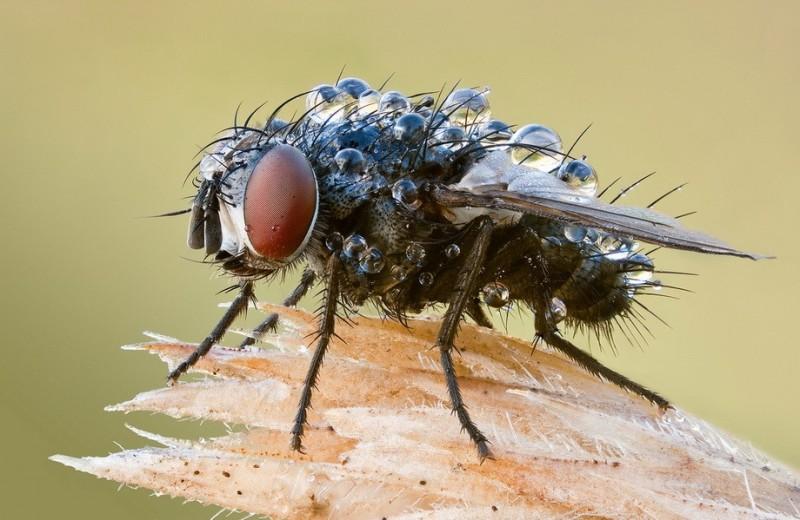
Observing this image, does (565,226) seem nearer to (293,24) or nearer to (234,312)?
(234,312)

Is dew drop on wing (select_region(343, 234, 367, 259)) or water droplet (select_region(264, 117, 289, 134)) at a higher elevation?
water droplet (select_region(264, 117, 289, 134))

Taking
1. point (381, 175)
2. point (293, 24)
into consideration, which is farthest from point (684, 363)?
point (293, 24)

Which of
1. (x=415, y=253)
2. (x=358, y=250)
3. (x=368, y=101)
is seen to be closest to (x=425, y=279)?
(x=415, y=253)

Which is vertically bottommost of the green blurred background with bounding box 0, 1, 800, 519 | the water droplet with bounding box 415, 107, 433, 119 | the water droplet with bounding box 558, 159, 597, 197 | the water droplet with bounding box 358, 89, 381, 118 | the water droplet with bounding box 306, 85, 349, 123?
the green blurred background with bounding box 0, 1, 800, 519

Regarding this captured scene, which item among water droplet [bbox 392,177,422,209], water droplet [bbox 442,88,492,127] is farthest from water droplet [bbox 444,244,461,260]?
water droplet [bbox 442,88,492,127]

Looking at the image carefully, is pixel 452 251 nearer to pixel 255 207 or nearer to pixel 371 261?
pixel 371 261

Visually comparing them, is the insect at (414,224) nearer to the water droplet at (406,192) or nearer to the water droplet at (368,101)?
the water droplet at (406,192)

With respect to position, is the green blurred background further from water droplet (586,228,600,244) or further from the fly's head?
the fly's head

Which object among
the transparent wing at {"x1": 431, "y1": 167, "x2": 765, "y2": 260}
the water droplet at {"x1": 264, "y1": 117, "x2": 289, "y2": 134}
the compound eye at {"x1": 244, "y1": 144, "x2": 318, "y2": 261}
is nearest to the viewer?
the transparent wing at {"x1": 431, "y1": 167, "x2": 765, "y2": 260}
